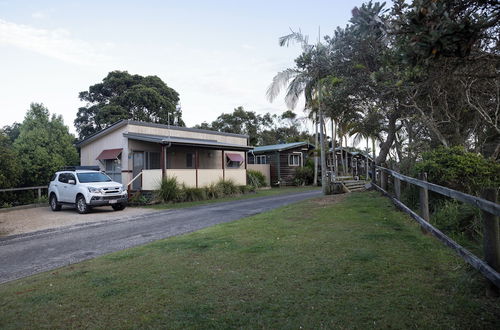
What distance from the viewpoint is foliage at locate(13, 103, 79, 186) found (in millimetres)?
20297

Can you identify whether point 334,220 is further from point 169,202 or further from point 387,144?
point 169,202

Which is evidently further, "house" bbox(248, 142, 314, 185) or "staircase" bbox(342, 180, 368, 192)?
"house" bbox(248, 142, 314, 185)

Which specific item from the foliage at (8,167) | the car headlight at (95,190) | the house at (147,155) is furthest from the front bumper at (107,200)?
the foliage at (8,167)

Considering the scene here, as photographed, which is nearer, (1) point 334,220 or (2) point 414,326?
(2) point 414,326

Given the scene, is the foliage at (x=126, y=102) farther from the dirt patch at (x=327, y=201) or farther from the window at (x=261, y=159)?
the dirt patch at (x=327, y=201)

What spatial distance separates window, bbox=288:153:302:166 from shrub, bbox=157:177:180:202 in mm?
15797

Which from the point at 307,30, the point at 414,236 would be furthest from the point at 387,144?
the point at 414,236

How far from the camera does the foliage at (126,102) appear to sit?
34812 mm

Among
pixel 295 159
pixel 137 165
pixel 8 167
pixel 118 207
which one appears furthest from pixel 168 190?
pixel 295 159

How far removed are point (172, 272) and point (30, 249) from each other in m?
4.99

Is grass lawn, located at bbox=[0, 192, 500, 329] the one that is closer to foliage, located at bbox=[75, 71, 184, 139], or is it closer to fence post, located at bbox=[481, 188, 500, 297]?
fence post, located at bbox=[481, 188, 500, 297]

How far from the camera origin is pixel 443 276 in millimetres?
3963

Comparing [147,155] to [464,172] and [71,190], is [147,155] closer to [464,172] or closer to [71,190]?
[71,190]

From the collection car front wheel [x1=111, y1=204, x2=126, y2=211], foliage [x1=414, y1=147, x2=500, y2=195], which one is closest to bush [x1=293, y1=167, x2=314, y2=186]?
car front wheel [x1=111, y1=204, x2=126, y2=211]
